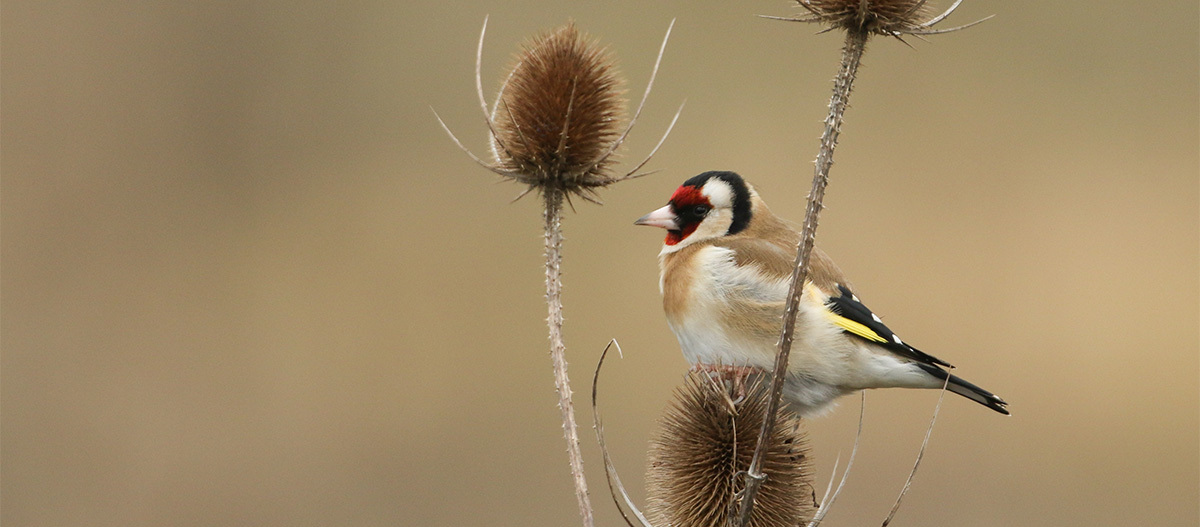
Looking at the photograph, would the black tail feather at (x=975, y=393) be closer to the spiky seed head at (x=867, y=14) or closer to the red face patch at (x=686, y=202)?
the red face patch at (x=686, y=202)

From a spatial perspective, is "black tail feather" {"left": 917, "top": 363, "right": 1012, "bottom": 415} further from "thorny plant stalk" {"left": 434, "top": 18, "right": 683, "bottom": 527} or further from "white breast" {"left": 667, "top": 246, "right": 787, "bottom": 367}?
"thorny plant stalk" {"left": 434, "top": 18, "right": 683, "bottom": 527}

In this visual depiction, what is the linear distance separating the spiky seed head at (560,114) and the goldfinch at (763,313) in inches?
17.1

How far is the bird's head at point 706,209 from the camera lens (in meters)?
3.33

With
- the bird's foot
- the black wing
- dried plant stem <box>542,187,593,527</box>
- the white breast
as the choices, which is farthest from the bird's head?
the bird's foot

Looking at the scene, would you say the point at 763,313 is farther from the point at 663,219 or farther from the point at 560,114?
the point at 560,114

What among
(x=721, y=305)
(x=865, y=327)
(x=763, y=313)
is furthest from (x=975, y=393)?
(x=721, y=305)

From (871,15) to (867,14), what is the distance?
0.02 metres

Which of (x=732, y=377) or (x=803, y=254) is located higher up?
(x=803, y=254)

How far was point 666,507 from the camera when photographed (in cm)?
262

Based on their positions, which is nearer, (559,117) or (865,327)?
(559,117)

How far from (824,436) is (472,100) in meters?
4.62

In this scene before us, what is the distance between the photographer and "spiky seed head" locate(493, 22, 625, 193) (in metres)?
2.65

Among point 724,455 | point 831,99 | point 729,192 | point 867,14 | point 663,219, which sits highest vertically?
point 867,14

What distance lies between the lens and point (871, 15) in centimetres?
211
